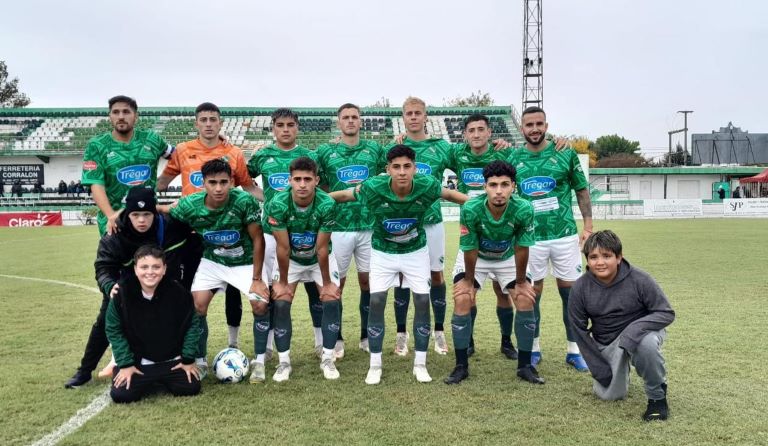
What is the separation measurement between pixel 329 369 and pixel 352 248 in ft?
3.87

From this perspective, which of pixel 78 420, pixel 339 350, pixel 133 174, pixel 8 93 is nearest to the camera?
pixel 78 420

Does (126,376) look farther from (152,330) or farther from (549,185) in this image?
(549,185)

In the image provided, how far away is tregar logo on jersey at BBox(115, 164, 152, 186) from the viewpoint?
15.9 feet

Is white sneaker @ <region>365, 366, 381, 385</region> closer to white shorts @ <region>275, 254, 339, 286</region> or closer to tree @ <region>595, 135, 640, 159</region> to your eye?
white shorts @ <region>275, 254, 339, 286</region>

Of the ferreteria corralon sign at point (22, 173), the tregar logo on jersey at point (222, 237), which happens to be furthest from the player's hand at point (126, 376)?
the ferreteria corralon sign at point (22, 173)

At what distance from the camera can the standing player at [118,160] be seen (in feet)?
15.6

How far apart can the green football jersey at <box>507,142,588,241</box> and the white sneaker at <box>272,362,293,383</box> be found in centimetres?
236

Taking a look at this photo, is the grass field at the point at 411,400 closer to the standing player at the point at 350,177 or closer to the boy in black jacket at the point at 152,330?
the boy in black jacket at the point at 152,330

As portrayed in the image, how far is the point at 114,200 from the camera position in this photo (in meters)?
4.91

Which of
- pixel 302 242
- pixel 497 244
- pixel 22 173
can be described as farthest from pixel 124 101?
pixel 22 173

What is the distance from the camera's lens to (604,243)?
384 centimetres

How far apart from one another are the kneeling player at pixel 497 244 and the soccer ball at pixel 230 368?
5.11ft

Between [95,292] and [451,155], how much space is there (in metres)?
6.10

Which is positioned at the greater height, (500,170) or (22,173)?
(22,173)
